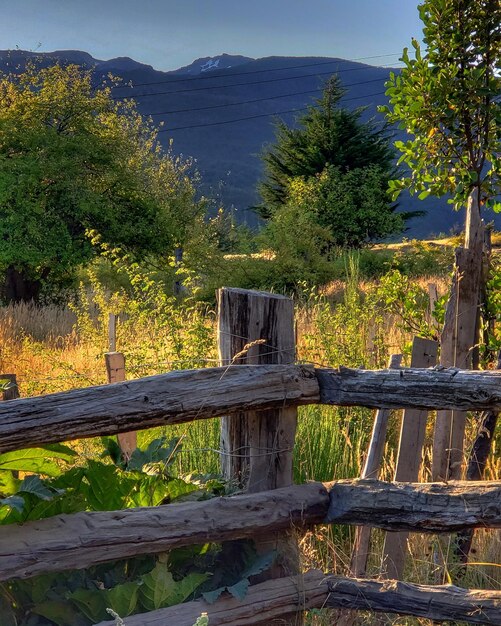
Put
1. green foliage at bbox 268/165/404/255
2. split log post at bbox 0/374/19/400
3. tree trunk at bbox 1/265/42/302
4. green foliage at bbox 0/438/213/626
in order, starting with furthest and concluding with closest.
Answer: green foliage at bbox 268/165/404/255
tree trunk at bbox 1/265/42/302
split log post at bbox 0/374/19/400
green foliage at bbox 0/438/213/626

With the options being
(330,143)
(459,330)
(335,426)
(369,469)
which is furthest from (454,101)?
(330,143)

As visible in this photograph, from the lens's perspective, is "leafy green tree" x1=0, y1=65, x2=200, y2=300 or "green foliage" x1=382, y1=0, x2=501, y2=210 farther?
"leafy green tree" x1=0, y1=65, x2=200, y2=300

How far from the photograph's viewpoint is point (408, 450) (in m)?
3.58

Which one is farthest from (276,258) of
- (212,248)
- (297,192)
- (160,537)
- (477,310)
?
(160,537)

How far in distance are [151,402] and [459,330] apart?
1.75 meters

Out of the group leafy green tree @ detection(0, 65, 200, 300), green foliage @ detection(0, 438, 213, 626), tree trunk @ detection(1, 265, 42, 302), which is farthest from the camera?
tree trunk @ detection(1, 265, 42, 302)

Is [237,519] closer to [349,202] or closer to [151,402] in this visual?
[151,402]

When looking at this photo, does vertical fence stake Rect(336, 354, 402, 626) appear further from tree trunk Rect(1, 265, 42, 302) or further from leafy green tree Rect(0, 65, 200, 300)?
tree trunk Rect(1, 265, 42, 302)

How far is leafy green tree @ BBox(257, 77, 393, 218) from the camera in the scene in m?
29.7

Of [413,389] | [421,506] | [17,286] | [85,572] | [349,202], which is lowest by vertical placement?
[17,286]

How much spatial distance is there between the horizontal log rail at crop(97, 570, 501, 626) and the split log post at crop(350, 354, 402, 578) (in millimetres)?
551

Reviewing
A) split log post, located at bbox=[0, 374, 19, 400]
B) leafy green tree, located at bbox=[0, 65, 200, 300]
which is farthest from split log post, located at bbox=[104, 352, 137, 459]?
leafy green tree, located at bbox=[0, 65, 200, 300]

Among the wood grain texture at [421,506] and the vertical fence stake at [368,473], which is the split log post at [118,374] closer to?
the vertical fence stake at [368,473]

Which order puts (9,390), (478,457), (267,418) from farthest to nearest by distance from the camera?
(9,390) → (478,457) → (267,418)
